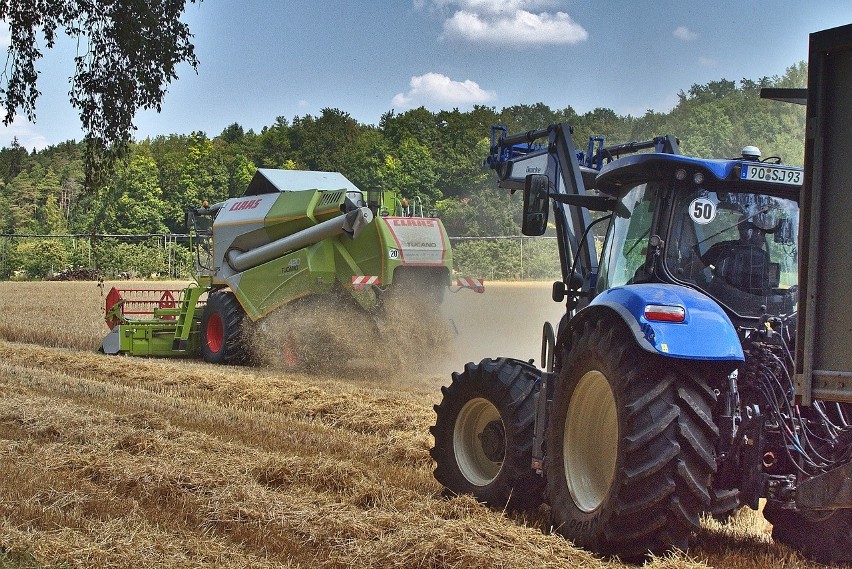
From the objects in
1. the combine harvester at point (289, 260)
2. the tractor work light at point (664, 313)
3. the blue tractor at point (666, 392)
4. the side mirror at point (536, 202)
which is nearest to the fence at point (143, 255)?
the combine harvester at point (289, 260)

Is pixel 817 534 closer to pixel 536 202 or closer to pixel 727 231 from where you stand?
pixel 727 231

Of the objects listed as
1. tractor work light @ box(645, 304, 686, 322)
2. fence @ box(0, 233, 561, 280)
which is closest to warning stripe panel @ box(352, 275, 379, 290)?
tractor work light @ box(645, 304, 686, 322)

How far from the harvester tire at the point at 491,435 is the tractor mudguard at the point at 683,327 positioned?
111 cm

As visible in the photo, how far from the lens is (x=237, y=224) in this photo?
49.6 ft

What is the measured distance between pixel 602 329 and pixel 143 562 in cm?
225

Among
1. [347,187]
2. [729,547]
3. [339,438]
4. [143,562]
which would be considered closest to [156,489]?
[143,562]

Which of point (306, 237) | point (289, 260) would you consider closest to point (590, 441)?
point (306, 237)

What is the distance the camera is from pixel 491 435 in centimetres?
564

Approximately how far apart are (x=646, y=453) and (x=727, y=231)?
1.31 m

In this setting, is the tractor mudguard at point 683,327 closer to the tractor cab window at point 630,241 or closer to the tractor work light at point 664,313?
the tractor work light at point 664,313

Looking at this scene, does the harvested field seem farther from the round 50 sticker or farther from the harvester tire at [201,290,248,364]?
the harvester tire at [201,290,248,364]

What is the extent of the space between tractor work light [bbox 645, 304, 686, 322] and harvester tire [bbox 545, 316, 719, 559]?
0.15m

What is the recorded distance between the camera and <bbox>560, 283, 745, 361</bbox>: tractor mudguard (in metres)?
4.16

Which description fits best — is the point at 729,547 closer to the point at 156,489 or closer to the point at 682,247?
the point at 682,247
